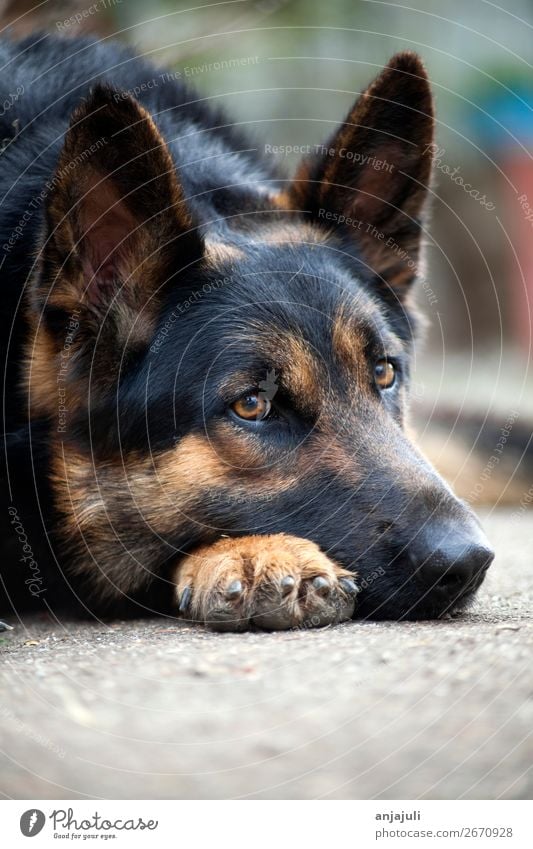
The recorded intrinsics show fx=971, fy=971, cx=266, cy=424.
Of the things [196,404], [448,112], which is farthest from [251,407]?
[448,112]

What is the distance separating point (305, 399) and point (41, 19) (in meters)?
4.58

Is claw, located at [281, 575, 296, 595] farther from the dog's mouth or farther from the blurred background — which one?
the blurred background

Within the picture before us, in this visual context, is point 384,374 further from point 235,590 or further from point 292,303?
point 235,590

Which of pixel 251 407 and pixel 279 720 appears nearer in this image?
pixel 279 720

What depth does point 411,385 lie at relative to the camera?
4.86 m

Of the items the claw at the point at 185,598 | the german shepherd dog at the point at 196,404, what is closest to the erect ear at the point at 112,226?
the german shepherd dog at the point at 196,404

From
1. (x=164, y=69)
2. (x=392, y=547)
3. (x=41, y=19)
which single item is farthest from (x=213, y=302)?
(x=41, y=19)

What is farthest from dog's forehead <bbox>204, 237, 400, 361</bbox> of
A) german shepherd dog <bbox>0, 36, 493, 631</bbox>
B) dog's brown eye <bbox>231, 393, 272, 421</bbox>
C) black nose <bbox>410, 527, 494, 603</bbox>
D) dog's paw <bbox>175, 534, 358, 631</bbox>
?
black nose <bbox>410, 527, 494, 603</bbox>

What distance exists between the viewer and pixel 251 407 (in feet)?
12.8

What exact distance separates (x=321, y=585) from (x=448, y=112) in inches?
388

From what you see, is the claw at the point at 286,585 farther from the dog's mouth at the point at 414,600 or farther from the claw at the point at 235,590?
the dog's mouth at the point at 414,600

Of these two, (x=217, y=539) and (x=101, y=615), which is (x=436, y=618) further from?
(x=101, y=615)

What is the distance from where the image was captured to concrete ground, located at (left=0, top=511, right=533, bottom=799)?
7.65ft

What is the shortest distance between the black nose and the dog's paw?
274 mm
